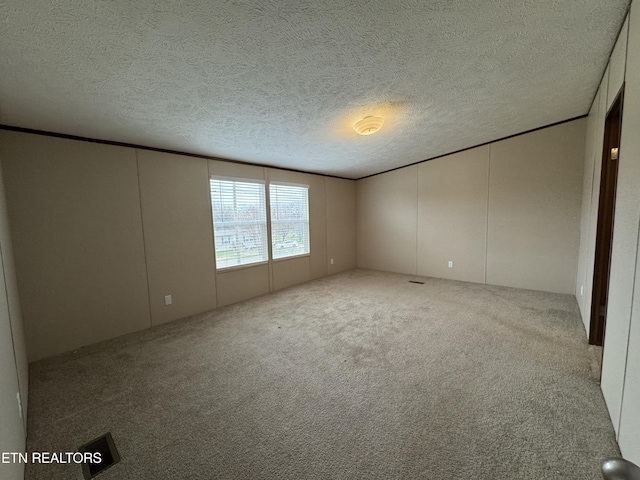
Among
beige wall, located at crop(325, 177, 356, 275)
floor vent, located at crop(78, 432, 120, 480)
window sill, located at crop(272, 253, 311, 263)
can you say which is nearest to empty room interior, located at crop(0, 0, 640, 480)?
floor vent, located at crop(78, 432, 120, 480)

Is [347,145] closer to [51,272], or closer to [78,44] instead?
[78,44]

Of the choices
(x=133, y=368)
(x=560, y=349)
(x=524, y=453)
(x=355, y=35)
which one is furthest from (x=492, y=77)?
(x=133, y=368)

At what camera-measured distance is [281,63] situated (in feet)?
5.98

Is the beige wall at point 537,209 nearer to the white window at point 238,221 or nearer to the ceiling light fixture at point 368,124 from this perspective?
the ceiling light fixture at point 368,124

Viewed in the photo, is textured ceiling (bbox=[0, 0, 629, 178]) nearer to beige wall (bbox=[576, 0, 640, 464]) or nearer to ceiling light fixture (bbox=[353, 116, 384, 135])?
ceiling light fixture (bbox=[353, 116, 384, 135])

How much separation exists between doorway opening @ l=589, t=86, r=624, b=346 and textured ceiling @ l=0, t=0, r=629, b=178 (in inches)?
26.0

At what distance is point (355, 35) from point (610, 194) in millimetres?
2603

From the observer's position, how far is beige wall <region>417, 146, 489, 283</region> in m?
4.43

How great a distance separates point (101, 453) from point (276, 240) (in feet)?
10.9

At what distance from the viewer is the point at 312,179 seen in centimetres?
507

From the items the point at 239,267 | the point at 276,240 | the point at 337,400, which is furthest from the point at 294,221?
the point at 337,400

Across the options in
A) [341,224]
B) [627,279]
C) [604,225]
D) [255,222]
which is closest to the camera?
[627,279]

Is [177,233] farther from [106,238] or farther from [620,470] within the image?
[620,470]

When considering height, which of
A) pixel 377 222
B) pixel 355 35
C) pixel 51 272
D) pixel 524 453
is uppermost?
pixel 355 35
